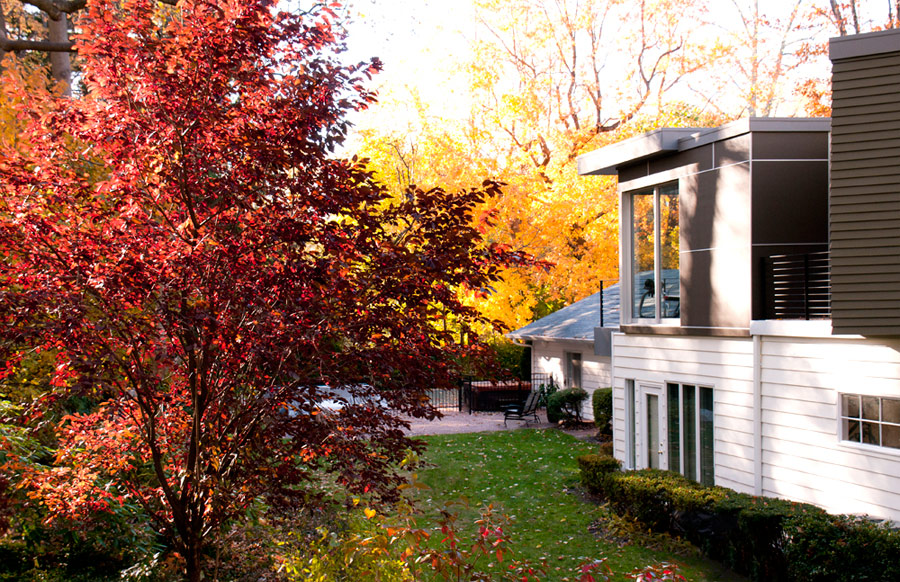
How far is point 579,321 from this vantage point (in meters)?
25.9

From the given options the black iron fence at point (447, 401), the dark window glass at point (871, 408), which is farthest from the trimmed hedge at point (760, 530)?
the black iron fence at point (447, 401)

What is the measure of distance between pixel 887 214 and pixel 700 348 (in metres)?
3.95

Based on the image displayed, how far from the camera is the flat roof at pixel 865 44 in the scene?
8.95m

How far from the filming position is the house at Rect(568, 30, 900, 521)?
9117 mm

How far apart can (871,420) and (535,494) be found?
7201 millimetres

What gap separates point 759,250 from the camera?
1123 cm

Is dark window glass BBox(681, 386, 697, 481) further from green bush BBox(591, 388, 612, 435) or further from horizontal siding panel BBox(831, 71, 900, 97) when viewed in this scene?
green bush BBox(591, 388, 612, 435)

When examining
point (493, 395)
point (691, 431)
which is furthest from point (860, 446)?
point (493, 395)

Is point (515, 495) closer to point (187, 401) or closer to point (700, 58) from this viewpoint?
point (187, 401)

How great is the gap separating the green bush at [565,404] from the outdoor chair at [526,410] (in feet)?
3.08

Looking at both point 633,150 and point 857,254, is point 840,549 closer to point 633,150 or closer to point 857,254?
point 857,254

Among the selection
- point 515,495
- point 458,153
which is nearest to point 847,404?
point 515,495

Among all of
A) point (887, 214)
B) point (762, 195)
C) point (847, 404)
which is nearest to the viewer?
point (887, 214)

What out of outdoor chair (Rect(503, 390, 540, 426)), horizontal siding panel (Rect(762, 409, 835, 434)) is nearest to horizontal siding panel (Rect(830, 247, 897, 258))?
horizontal siding panel (Rect(762, 409, 835, 434))
